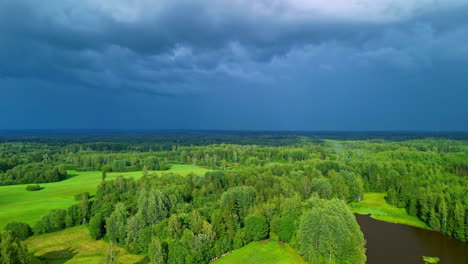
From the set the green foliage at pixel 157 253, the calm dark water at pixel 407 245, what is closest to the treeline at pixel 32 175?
the green foliage at pixel 157 253

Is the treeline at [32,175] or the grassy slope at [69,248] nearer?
the grassy slope at [69,248]

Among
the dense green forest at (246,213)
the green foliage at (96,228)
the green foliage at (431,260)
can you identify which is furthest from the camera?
the green foliage at (96,228)

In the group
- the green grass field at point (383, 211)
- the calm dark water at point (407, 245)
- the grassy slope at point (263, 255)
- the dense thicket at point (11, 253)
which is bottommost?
the green grass field at point (383, 211)

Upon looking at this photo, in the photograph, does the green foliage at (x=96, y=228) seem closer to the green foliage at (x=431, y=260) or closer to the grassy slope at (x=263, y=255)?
A: the grassy slope at (x=263, y=255)

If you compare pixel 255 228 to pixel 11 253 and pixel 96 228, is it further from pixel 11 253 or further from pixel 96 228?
pixel 11 253

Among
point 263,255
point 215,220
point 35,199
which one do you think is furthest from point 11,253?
point 35,199

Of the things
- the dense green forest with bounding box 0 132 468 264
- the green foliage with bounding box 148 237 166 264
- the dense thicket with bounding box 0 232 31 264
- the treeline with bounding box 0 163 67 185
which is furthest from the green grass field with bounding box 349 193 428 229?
the treeline with bounding box 0 163 67 185

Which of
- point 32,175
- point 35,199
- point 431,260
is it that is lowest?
point 431,260
